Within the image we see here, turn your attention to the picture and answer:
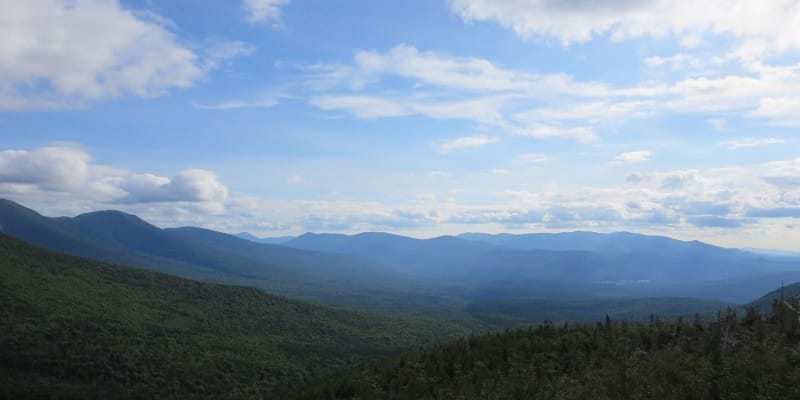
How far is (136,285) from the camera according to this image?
125 metres

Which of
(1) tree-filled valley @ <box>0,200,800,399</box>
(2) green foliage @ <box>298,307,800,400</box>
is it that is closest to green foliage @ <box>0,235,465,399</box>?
(1) tree-filled valley @ <box>0,200,800,399</box>

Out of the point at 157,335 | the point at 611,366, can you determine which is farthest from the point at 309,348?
the point at 611,366

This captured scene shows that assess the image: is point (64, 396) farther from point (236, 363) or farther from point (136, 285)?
point (136, 285)

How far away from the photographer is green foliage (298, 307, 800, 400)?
1398 cm

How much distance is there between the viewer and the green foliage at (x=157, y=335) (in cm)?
6625

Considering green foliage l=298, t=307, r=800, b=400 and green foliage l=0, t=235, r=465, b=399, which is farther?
green foliage l=0, t=235, r=465, b=399

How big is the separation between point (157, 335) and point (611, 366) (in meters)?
86.9

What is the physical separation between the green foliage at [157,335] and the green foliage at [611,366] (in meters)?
33.5

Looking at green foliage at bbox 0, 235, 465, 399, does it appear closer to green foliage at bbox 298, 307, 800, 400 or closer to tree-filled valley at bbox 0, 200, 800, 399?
tree-filled valley at bbox 0, 200, 800, 399

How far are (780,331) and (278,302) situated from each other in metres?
129

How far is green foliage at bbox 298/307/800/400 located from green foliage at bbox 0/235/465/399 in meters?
33.5

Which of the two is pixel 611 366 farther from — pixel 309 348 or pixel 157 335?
pixel 157 335

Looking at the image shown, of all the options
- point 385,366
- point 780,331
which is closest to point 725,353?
point 780,331

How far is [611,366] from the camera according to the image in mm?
17719
